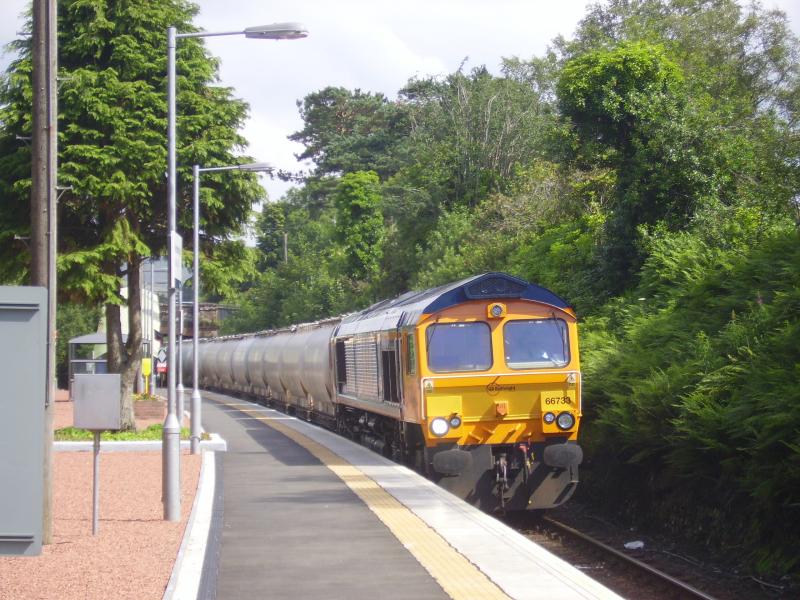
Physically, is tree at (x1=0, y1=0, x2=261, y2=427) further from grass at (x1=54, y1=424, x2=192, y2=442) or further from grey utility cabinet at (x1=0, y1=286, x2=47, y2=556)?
grey utility cabinet at (x1=0, y1=286, x2=47, y2=556)

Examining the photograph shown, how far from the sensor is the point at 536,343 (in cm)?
1727

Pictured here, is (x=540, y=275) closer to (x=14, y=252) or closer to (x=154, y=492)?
(x=14, y=252)

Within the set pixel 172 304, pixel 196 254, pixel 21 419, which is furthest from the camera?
pixel 196 254

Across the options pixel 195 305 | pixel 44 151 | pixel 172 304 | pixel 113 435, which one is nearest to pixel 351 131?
pixel 195 305

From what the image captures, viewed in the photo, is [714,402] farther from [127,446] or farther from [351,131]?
[351,131]

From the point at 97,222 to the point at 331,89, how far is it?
202ft

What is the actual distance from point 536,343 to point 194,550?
24.3 feet

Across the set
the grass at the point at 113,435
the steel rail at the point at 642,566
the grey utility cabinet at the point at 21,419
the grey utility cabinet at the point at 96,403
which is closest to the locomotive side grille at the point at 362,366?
the grass at the point at 113,435

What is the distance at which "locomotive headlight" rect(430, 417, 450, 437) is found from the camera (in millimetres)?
16469

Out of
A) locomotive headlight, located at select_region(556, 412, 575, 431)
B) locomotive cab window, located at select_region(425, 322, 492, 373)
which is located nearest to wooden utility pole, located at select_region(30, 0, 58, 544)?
locomotive cab window, located at select_region(425, 322, 492, 373)

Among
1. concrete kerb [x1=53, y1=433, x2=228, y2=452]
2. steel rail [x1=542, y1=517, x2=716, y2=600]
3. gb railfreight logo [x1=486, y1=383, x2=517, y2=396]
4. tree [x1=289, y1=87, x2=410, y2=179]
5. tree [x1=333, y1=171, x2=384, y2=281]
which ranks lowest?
steel rail [x1=542, y1=517, x2=716, y2=600]

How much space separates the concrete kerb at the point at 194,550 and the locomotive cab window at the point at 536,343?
495 cm

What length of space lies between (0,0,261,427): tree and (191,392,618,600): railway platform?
10.3 meters

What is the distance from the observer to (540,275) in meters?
33.1
